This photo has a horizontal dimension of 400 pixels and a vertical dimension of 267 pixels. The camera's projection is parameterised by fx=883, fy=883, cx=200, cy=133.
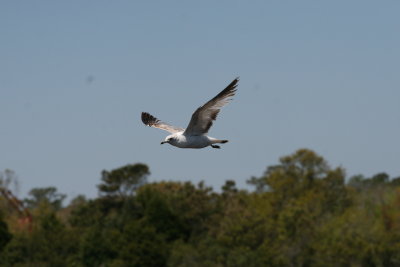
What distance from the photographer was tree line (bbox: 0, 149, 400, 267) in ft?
192

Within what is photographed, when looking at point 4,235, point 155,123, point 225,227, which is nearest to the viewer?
point 155,123

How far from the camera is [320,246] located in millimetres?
59312

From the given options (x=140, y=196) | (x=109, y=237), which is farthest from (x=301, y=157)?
(x=109, y=237)

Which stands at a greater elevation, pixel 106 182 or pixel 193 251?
pixel 106 182

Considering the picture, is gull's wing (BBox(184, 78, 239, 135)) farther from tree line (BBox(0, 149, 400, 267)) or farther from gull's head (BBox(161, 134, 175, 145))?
tree line (BBox(0, 149, 400, 267))

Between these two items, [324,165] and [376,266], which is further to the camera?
[324,165]

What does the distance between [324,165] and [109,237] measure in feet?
94.0

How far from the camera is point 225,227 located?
62906 mm

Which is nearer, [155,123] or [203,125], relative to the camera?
[203,125]

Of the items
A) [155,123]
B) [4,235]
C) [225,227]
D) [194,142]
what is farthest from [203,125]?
[4,235]

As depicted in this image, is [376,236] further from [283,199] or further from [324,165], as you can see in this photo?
[324,165]

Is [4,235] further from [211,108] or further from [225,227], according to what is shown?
[211,108]

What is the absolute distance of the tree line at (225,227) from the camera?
192ft

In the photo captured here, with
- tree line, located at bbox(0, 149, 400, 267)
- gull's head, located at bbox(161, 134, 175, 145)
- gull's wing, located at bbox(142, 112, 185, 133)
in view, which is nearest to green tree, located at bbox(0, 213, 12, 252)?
tree line, located at bbox(0, 149, 400, 267)
